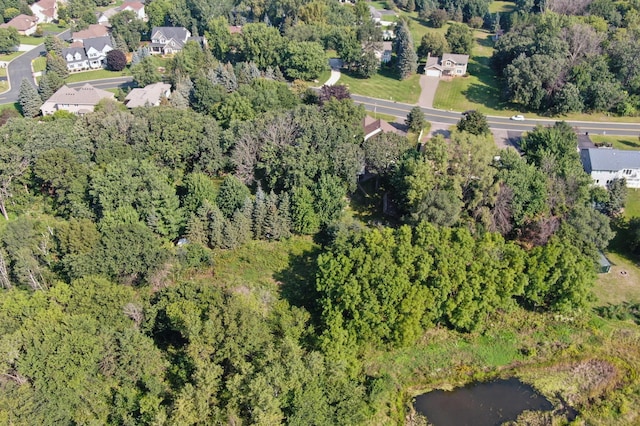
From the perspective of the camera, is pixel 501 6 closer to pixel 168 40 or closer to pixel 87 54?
pixel 168 40

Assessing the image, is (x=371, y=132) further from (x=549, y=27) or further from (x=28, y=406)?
(x=28, y=406)

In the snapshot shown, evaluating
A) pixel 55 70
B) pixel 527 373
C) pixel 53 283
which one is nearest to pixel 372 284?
pixel 527 373

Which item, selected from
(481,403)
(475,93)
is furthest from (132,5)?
(481,403)

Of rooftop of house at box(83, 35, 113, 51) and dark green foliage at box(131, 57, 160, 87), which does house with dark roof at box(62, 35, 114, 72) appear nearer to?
rooftop of house at box(83, 35, 113, 51)

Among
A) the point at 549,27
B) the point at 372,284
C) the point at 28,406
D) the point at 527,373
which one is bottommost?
the point at 527,373

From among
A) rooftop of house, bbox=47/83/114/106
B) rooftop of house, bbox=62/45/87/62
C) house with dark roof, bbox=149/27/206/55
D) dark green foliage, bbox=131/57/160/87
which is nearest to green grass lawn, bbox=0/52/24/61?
rooftop of house, bbox=62/45/87/62

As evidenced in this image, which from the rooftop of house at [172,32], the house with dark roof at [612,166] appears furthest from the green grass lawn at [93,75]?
the house with dark roof at [612,166]

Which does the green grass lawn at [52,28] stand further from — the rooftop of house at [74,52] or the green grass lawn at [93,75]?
the green grass lawn at [93,75]
